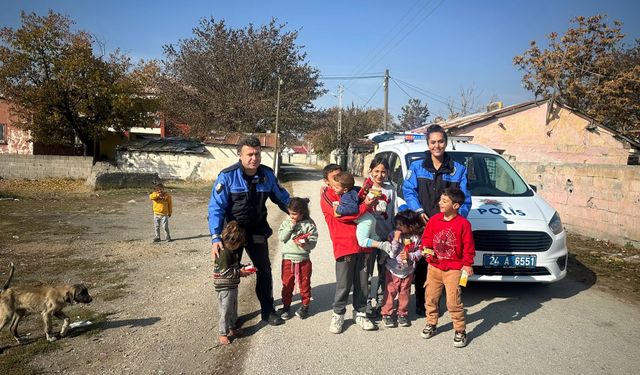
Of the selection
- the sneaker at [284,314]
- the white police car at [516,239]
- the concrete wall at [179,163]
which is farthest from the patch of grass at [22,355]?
the concrete wall at [179,163]

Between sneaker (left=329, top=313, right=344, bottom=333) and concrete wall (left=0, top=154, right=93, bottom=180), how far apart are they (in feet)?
67.9

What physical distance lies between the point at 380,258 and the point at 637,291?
395 cm

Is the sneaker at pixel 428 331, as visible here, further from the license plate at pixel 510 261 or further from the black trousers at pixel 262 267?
the black trousers at pixel 262 267

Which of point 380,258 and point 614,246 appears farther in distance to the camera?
point 614,246

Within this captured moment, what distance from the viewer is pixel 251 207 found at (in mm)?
3906

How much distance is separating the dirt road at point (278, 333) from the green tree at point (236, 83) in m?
22.9

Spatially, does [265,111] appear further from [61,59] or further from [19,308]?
[19,308]

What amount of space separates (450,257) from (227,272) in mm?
2061

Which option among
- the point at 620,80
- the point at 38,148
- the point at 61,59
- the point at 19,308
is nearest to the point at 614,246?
the point at 19,308

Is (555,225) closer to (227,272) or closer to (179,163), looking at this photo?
(227,272)

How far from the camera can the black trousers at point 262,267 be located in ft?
13.1

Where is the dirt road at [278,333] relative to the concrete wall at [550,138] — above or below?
below

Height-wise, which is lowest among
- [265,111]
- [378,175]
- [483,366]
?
[483,366]

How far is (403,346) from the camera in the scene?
3664mm
